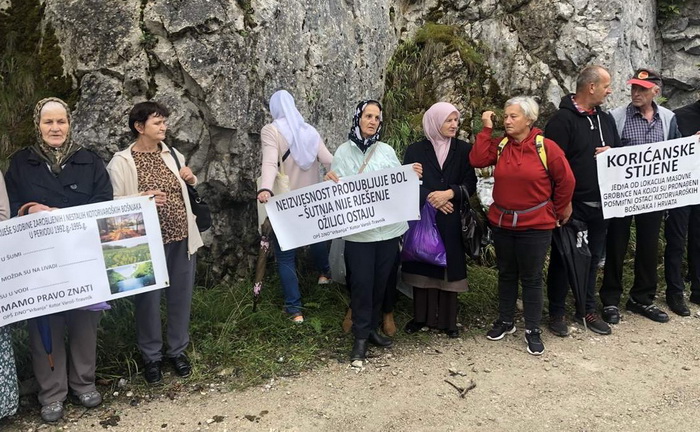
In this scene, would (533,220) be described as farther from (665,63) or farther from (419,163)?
(665,63)

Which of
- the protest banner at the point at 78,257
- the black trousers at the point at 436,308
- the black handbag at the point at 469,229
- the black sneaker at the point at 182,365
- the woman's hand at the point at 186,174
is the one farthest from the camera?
the black trousers at the point at 436,308

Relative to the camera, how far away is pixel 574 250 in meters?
5.23

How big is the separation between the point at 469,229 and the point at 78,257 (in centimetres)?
326

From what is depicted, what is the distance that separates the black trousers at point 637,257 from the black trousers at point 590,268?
28 centimetres

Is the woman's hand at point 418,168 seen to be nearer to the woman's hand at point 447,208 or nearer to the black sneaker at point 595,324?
the woman's hand at point 447,208

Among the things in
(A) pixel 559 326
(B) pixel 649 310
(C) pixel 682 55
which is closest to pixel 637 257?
(B) pixel 649 310

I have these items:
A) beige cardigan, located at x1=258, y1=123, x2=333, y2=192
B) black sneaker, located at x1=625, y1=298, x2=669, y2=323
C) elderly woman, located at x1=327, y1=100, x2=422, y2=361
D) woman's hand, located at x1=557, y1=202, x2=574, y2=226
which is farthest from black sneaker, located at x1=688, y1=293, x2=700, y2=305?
beige cardigan, located at x1=258, y1=123, x2=333, y2=192

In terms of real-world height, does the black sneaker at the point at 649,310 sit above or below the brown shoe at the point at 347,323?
below

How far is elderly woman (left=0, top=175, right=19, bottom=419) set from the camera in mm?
3846

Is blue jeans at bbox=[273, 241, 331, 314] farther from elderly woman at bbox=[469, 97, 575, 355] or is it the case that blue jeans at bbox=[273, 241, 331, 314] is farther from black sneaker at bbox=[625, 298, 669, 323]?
black sneaker at bbox=[625, 298, 669, 323]

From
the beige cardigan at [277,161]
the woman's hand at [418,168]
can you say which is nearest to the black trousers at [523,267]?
the woman's hand at [418,168]

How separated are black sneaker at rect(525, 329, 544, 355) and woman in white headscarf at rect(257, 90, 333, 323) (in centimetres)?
215

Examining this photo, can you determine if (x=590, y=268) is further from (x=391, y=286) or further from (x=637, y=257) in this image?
(x=391, y=286)

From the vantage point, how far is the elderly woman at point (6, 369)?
3.85 meters
